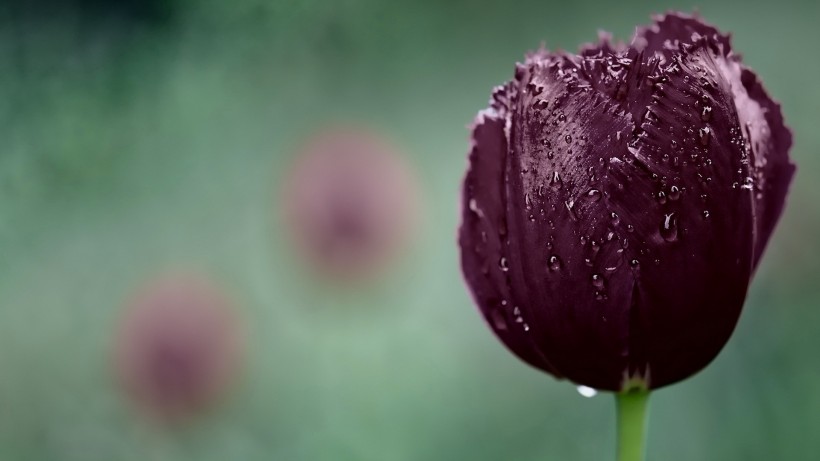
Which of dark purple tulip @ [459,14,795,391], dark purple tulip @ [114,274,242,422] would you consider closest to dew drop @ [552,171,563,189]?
dark purple tulip @ [459,14,795,391]

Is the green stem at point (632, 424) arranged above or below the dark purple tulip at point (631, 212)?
below

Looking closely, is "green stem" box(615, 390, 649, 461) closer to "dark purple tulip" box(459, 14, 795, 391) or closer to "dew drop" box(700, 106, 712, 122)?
"dark purple tulip" box(459, 14, 795, 391)

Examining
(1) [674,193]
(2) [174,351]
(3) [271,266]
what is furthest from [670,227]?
(3) [271,266]

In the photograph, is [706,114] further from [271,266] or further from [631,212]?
[271,266]

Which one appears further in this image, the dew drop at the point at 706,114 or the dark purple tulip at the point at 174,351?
the dark purple tulip at the point at 174,351

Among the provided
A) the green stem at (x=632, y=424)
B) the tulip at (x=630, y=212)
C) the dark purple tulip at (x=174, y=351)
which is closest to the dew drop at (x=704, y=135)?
the tulip at (x=630, y=212)

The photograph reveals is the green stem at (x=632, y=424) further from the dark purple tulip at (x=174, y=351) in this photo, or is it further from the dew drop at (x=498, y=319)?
the dark purple tulip at (x=174, y=351)

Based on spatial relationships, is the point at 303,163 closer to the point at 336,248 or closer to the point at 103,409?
the point at 336,248
